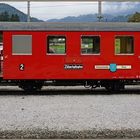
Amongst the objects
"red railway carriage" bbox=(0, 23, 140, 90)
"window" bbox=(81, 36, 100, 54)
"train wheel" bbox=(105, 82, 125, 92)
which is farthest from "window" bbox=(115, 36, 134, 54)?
"train wheel" bbox=(105, 82, 125, 92)

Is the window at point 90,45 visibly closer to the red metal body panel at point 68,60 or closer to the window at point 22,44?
the red metal body panel at point 68,60

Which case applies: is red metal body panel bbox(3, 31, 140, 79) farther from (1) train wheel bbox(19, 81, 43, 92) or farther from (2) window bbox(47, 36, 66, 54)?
(1) train wheel bbox(19, 81, 43, 92)

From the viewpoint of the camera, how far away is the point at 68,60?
20.3 m

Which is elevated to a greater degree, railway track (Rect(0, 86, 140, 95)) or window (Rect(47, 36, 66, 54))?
window (Rect(47, 36, 66, 54))

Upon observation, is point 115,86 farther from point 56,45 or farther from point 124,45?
point 56,45

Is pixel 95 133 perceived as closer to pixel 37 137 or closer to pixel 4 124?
pixel 37 137

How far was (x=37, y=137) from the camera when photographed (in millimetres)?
10172

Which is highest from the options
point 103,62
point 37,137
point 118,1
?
point 118,1

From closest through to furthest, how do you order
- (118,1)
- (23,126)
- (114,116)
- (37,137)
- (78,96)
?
1. (37,137)
2. (23,126)
3. (114,116)
4. (78,96)
5. (118,1)

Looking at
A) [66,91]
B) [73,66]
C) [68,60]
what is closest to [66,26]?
[68,60]

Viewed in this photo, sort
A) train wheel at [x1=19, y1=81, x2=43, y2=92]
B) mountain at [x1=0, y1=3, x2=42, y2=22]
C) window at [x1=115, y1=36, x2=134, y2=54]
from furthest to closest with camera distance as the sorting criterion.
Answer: mountain at [x1=0, y1=3, x2=42, y2=22] → train wheel at [x1=19, y1=81, x2=43, y2=92] → window at [x1=115, y1=36, x2=134, y2=54]

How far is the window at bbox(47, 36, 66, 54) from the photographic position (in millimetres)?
20312

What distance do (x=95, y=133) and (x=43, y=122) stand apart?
2.02 metres

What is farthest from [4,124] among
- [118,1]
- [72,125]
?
[118,1]
